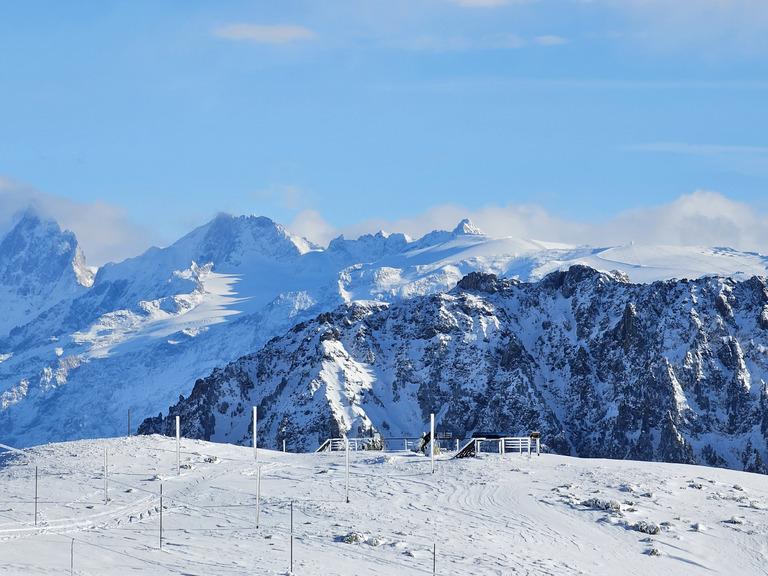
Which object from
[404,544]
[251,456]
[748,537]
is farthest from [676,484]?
[251,456]

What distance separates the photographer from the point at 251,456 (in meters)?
117

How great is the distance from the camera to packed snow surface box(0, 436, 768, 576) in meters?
74.8

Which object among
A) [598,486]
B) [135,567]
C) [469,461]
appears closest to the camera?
[135,567]

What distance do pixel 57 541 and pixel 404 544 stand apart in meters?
23.9

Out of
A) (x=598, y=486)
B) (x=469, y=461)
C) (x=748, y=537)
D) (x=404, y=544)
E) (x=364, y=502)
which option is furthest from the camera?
(x=469, y=461)

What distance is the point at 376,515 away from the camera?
284 feet

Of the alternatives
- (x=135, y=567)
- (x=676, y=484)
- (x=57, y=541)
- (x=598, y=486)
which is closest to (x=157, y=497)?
(x=57, y=541)

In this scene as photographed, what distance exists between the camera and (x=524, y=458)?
11138cm

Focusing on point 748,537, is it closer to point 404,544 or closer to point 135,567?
point 404,544

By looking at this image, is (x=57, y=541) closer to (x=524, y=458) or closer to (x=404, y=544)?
(x=404, y=544)

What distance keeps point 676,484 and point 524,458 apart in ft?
54.3

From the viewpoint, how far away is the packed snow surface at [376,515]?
74.8 meters

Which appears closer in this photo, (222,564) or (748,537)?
(222,564)

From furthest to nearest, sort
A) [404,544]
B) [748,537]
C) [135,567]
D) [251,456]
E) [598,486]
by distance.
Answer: [251,456]
[598,486]
[748,537]
[404,544]
[135,567]
